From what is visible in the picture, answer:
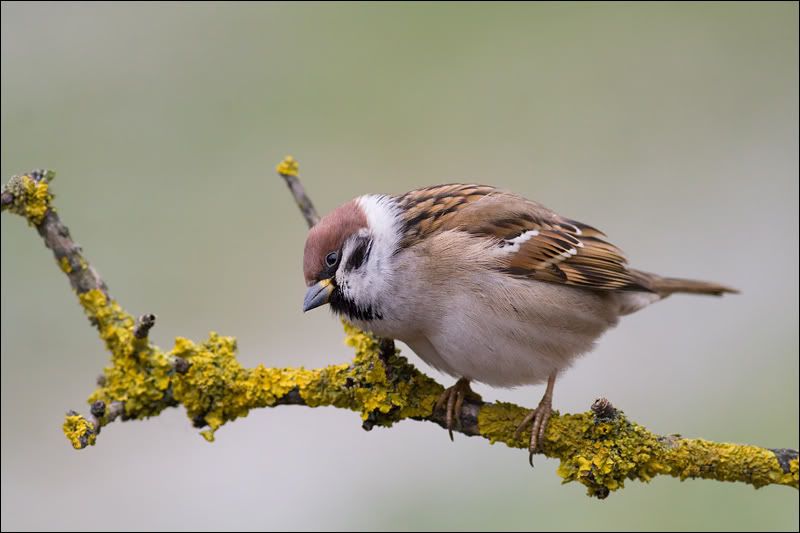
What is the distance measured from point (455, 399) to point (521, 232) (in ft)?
1.50

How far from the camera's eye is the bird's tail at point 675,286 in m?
2.69

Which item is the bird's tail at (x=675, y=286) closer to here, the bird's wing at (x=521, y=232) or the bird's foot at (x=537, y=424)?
the bird's wing at (x=521, y=232)

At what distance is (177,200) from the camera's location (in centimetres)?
427

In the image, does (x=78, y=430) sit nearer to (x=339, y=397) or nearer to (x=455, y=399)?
(x=339, y=397)

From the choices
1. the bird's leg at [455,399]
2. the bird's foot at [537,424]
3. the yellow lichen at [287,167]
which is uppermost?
the yellow lichen at [287,167]

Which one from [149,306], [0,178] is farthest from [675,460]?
[0,178]

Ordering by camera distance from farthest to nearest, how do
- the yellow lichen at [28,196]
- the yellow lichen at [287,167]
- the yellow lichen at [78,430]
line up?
the yellow lichen at [287,167] → the yellow lichen at [28,196] → the yellow lichen at [78,430]

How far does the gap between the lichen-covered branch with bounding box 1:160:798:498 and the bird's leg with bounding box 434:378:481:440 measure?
0.02 m

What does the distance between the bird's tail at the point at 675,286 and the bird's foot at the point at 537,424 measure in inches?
23.7

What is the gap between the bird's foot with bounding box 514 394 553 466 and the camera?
217 cm

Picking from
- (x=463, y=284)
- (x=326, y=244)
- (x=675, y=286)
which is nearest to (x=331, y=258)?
(x=326, y=244)

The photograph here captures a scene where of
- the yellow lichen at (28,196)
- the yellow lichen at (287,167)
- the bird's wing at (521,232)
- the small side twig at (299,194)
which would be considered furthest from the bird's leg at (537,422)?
the yellow lichen at (28,196)

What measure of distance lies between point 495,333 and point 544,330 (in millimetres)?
138

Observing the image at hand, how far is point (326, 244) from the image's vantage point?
2.29 m
